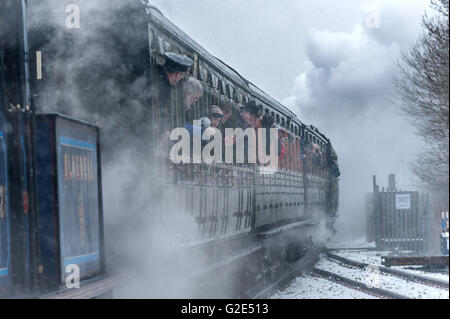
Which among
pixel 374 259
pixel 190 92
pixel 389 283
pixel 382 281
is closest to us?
pixel 190 92

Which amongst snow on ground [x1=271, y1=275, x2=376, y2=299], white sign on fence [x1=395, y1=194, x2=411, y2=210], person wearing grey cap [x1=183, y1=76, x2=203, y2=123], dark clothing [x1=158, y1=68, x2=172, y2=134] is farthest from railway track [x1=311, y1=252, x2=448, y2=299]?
dark clothing [x1=158, y1=68, x2=172, y2=134]

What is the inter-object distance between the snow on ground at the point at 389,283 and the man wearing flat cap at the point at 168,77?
5.07m

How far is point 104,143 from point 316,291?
5882 millimetres

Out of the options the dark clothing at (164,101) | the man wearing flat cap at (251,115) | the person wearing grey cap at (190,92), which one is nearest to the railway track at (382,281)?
the man wearing flat cap at (251,115)

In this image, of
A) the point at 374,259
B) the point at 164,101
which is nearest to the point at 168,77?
the point at 164,101

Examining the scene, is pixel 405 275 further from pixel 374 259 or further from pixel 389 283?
pixel 374 259

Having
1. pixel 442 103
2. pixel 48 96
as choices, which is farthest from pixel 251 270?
pixel 48 96

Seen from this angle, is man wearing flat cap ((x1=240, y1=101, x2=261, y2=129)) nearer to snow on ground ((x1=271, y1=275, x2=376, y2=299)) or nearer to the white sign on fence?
snow on ground ((x1=271, y1=275, x2=376, y2=299))

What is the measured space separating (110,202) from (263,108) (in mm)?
5741

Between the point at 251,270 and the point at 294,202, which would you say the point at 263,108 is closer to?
the point at 251,270

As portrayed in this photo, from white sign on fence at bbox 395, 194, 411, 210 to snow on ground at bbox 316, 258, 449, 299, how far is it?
4.02 metres

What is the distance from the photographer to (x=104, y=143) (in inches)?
230

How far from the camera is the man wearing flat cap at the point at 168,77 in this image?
6027 millimetres
